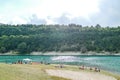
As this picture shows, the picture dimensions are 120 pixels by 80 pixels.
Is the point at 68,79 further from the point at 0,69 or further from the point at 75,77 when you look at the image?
the point at 0,69

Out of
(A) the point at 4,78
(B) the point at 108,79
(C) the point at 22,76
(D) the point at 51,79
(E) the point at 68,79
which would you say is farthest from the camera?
(B) the point at 108,79

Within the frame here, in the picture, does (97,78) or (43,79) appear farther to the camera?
(97,78)

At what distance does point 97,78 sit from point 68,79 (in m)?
10.5

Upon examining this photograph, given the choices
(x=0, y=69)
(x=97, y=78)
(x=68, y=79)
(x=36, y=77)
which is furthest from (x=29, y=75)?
(x=97, y=78)

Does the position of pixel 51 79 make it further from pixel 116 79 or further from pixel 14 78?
pixel 116 79

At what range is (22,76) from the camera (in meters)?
54.8

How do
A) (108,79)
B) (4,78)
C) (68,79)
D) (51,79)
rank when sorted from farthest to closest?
1. (108,79)
2. (68,79)
3. (51,79)
4. (4,78)

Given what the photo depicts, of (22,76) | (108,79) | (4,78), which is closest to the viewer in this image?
(4,78)

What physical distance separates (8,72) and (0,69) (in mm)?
1491

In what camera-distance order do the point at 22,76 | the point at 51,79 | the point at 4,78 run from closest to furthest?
the point at 4,78 < the point at 22,76 < the point at 51,79

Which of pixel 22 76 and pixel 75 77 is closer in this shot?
pixel 22 76

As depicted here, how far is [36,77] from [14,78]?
6.09 metres

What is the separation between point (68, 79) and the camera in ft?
210

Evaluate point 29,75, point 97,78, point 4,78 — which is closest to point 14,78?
point 4,78
